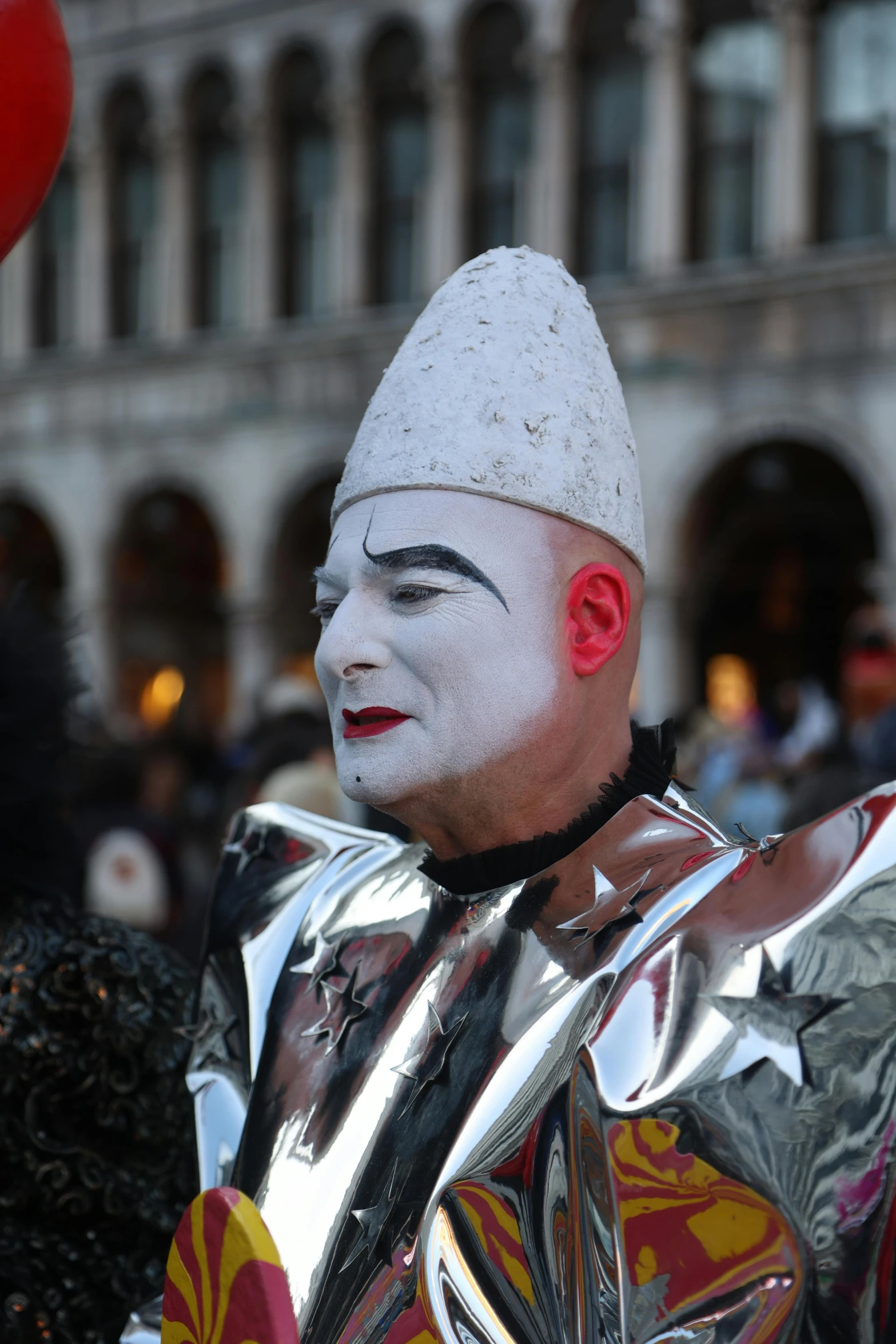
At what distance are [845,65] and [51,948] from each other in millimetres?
12980

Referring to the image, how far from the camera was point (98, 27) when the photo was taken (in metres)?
17.5

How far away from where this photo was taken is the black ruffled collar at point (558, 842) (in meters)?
1.71

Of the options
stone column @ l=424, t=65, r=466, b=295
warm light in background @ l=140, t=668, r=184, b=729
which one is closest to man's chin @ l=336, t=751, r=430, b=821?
warm light in background @ l=140, t=668, r=184, b=729

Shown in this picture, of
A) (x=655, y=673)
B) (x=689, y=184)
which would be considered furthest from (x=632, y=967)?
(x=689, y=184)

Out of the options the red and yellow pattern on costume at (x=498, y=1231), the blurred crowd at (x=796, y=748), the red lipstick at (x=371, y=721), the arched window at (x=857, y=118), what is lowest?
the blurred crowd at (x=796, y=748)

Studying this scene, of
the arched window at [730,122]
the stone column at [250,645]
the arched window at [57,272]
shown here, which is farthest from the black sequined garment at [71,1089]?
the arched window at [57,272]

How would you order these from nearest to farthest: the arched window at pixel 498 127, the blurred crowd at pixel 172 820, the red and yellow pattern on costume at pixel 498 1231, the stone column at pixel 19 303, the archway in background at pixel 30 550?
the red and yellow pattern on costume at pixel 498 1231
the blurred crowd at pixel 172 820
the arched window at pixel 498 127
the stone column at pixel 19 303
the archway in background at pixel 30 550

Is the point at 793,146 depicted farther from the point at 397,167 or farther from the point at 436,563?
the point at 436,563

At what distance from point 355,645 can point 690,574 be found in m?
13.2

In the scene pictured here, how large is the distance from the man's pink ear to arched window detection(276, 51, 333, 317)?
49.9ft

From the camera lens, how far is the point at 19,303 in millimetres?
18422

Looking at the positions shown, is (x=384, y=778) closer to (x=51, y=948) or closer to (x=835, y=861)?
(x=835, y=861)

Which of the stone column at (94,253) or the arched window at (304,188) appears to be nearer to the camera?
the arched window at (304,188)

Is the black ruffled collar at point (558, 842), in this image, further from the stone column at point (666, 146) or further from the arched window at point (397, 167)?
the arched window at point (397, 167)
